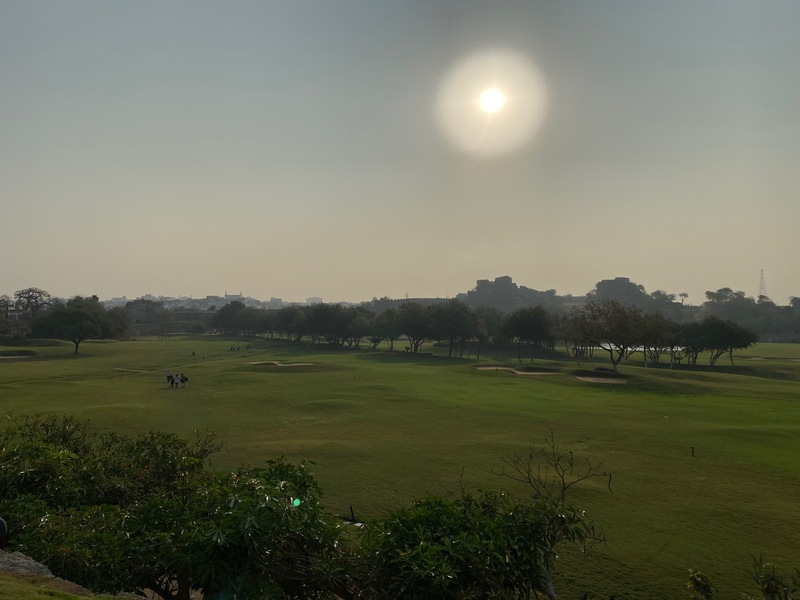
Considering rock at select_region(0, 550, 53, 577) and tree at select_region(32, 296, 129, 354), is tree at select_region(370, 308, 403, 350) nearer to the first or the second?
tree at select_region(32, 296, 129, 354)

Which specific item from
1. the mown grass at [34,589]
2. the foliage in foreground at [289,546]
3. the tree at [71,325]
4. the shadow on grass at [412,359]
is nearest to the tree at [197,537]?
the foliage in foreground at [289,546]

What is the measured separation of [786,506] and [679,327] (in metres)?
77.2

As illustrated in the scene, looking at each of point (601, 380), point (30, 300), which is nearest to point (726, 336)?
point (601, 380)

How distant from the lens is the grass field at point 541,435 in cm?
1511

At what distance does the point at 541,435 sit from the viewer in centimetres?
2977

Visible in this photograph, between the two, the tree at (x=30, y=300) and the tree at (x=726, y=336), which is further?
the tree at (x=30, y=300)

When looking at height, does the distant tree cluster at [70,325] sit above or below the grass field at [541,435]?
above

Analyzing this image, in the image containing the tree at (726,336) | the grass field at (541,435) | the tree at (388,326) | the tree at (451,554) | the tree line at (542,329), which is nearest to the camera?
the tree at (451,554)

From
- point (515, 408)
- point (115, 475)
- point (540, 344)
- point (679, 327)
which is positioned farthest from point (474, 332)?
point (115, 475)

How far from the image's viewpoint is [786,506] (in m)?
18.2

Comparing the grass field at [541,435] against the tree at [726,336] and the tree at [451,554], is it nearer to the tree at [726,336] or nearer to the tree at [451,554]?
the tree at [451,554]

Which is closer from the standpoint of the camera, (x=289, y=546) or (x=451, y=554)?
(x=451, y=554)

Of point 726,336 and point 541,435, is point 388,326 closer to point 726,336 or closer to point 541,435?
point 726,336

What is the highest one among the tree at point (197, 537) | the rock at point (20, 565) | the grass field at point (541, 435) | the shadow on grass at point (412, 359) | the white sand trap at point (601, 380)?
the tree at point (197, 537)
